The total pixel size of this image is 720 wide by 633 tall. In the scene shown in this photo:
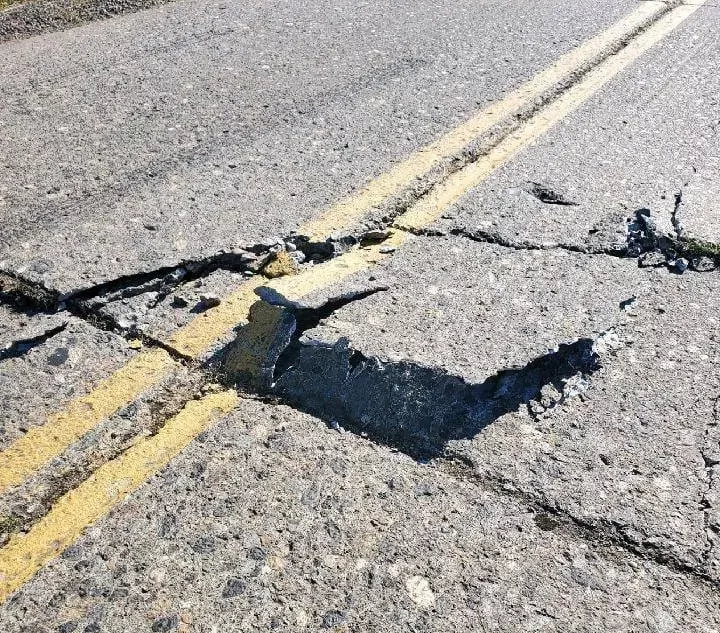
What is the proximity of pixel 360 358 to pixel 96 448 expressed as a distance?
782mm

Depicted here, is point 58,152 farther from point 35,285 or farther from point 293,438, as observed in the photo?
point 293,438

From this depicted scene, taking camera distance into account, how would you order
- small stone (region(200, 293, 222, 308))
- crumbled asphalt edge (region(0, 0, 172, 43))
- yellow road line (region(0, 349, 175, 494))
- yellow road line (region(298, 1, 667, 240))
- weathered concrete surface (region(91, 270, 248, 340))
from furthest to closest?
1. crumbled asphalt edge (region(0, 0, 172, 43))
2. yellow road line (region(298, 1, 667, 240))
3. small stone (region(200, 293, 222, 308))
4. weathered concrete surface (region(91, 270, 248, 340))
5. yellow road line (region(0, 349, 175, 494))

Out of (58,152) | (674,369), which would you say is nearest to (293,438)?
(674,369)

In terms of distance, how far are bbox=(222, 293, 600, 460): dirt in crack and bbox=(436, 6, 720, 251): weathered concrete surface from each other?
3.02 feet

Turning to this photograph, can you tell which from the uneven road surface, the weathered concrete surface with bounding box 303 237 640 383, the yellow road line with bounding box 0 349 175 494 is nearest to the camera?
the uneven road surface

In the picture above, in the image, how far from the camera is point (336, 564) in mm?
1901

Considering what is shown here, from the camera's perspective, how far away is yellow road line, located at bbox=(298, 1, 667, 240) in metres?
3.42

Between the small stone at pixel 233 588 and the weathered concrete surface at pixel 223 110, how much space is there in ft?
4.69

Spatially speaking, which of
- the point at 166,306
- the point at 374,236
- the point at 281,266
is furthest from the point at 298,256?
the point at 166,306

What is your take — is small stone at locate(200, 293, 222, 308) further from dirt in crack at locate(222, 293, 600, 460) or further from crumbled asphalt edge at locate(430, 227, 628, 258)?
crumbled asphalt edge at locate(430, 227, 628, 258)

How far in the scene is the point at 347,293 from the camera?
2.83 metres

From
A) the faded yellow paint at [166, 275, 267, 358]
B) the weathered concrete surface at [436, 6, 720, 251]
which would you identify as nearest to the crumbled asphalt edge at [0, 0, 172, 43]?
the weathered concrete surface at [436, 6, 720, 251]

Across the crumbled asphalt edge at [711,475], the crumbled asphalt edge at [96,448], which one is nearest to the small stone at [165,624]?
the crumbled asphalt edge at [96,448]

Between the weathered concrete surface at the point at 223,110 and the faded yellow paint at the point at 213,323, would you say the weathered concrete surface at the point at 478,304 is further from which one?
the weathered concrete surface at the point at 223,110
